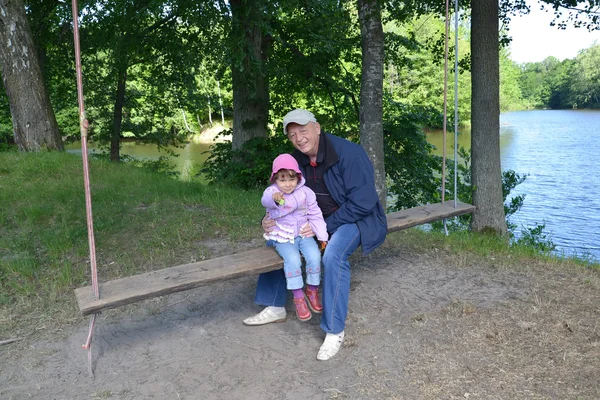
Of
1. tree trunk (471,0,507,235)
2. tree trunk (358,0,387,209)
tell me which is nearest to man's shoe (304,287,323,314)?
tree trunk (358,0,387,209)

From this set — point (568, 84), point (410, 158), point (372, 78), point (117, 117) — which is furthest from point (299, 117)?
point (568, 84)

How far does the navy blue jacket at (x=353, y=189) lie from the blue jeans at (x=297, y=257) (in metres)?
0.19

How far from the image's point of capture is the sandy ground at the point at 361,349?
3049mm

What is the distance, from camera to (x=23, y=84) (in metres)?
9.14

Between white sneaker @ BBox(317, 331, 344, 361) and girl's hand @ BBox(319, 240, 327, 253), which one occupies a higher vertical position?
girl's hand @ BBox(319, 240, 327, 253)

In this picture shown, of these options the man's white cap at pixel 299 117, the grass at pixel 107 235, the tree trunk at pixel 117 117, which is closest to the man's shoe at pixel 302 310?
the man's white cap at pixel 299 117

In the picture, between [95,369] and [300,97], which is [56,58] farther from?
[95,369]

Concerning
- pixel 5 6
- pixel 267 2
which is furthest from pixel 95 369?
pixel 5 6

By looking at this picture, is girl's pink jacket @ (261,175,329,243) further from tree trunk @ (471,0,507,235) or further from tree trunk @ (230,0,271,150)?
tree trunk @ (230,0,271,150)

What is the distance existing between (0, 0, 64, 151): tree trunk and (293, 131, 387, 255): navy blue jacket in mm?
7430

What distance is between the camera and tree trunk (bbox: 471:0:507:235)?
624 centimetres

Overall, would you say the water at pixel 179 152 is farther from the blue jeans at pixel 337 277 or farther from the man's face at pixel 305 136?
the blue jeans at pixel 337 277

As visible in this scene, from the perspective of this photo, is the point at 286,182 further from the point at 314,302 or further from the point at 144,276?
the point at 144,276

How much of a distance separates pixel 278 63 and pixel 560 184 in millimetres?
11751
